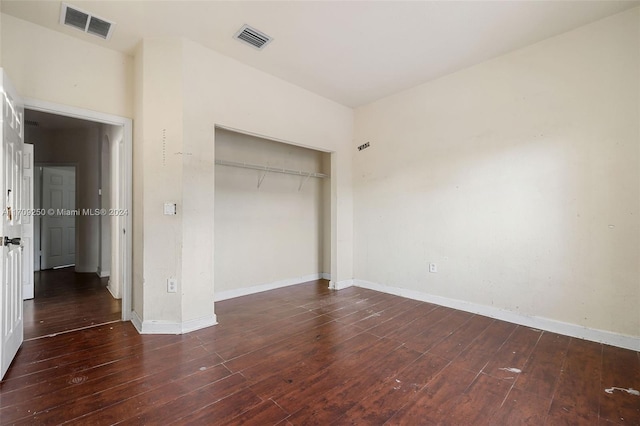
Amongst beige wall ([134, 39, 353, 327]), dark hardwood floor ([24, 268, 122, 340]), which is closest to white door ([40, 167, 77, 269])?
dark hardwood floor ([24, 268, 122, 340])

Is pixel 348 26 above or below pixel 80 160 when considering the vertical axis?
above

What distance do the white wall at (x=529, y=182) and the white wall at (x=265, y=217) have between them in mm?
1349

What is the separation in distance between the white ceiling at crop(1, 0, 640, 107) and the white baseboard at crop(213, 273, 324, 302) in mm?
2943

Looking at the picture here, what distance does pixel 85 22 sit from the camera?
2.53 meters

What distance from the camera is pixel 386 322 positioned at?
3.07m

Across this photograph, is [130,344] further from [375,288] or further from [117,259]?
[375,288]

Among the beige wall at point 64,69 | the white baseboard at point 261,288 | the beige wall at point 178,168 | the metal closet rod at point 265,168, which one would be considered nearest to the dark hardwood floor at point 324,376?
the beige wall at point 178,168

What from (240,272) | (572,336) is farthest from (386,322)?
(240,272)

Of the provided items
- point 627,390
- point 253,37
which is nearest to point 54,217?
point 253,37

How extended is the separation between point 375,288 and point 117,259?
12.2 ft

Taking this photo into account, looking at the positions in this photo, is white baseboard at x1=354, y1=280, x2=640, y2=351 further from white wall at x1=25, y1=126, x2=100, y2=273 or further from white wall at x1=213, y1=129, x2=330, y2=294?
white wall at x1=25, y1=126, x2=100, y2=273

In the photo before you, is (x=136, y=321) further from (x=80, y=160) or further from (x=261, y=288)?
(x=80, y=160)

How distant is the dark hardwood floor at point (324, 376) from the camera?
165cm

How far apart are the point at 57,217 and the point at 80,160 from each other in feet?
5.44
